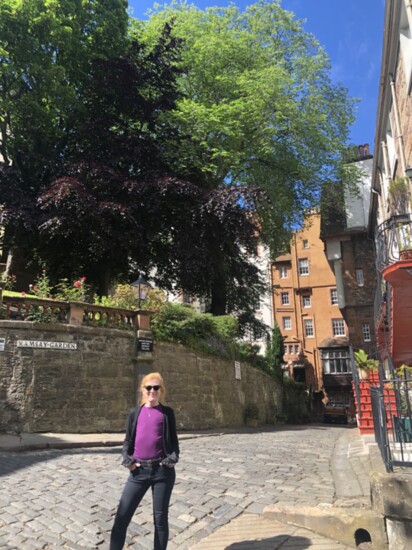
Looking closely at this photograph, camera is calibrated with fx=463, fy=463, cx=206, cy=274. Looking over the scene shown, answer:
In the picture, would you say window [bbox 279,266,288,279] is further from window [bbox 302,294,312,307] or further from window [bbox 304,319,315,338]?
window [bbox 304,319,315,338]

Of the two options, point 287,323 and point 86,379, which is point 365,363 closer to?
point 86,379

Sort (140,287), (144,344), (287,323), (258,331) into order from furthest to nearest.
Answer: (287,323) < (258,331) < (140,287) < (144,344)

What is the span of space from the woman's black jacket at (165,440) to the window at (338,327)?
45.4 m

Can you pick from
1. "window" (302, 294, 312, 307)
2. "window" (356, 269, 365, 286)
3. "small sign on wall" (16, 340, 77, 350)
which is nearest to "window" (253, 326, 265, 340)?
"window" (356, 269, 365, 286)

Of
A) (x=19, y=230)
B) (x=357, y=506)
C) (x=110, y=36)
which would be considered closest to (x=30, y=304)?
(x=19, y=230)

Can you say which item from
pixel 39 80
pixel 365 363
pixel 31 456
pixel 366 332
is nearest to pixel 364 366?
pixel 365 363

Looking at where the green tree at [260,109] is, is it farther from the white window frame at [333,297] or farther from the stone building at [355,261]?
the white window frame at [333,297]

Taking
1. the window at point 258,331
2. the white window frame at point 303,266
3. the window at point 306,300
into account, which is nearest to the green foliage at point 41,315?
the window at point 258,331

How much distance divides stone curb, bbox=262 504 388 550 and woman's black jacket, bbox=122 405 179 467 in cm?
168

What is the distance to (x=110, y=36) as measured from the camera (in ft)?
69.6

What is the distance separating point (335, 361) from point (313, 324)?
528 centimetres

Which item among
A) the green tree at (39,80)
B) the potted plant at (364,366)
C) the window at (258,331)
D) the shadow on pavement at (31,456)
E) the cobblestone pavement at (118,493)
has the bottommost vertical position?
the cobblestone pavement at (118,493)

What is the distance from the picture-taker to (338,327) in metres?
47.6

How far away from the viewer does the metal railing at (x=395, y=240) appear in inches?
352
